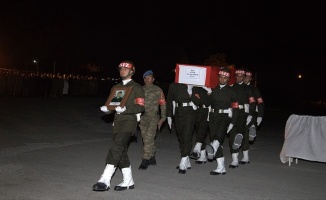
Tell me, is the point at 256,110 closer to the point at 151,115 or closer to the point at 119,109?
the point at 151,115

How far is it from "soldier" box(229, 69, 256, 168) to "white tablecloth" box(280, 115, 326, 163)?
124 cm

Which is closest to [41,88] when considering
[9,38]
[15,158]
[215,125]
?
[9,38]

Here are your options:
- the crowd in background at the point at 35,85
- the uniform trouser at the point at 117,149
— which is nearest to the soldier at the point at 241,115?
the uniform trouser at the point at 117,149

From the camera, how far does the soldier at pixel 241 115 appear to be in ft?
30.9

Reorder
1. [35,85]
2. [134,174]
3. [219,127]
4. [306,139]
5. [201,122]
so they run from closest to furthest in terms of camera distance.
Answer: [134,174] < [219,127] < [201,122] < [306,139] < [35,85]

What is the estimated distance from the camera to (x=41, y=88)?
1223 inches

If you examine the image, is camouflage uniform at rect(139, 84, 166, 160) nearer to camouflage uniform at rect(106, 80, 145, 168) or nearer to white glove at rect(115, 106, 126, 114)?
camouflage uniform at rect(106, 80, 145, 168)

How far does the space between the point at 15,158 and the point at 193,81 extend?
14.3 feet

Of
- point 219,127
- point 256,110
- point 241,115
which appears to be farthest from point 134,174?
Answer: point 256,110

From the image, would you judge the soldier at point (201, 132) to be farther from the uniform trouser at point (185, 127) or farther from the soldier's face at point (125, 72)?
the soldier's face at point (125, 72)

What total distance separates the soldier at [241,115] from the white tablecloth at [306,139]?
4.07 feet

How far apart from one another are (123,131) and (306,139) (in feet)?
18.2

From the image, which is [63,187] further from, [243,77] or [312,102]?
[312,102]

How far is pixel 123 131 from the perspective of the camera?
693 centimetres
